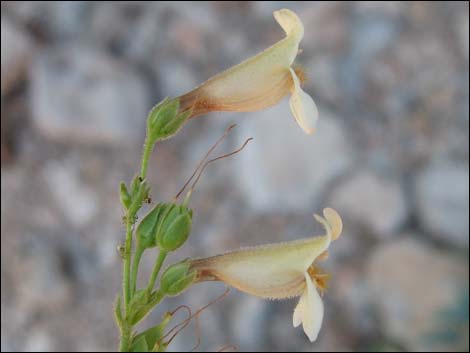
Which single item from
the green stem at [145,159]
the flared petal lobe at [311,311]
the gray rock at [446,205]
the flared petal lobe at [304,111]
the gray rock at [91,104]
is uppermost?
the flared petal lobe at [304,111]

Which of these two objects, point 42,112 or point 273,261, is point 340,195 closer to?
point 42,112

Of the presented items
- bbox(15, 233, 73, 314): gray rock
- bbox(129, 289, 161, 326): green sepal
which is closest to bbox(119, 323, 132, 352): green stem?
bbox(129, 289, 161, 326): green sepal

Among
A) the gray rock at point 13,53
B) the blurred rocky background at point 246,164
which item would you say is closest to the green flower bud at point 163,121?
the blurred rocky background at point 246,164

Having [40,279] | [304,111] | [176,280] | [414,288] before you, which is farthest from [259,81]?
[40,279]

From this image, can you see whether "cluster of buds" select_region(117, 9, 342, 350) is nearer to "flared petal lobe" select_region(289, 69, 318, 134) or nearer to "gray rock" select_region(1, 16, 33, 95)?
"flared petal lobe" select_region(289, 69, 318, 134)

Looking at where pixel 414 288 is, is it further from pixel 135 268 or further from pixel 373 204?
pixel 135 268

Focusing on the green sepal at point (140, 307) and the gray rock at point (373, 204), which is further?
the gray rock at point (373, 204)

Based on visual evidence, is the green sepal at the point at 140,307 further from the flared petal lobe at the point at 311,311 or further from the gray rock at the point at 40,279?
the gray rock at the point at 40,279

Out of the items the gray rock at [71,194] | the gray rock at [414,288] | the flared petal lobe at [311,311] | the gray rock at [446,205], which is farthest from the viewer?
the gray rock at [71,194]
